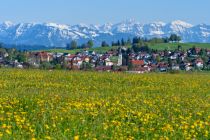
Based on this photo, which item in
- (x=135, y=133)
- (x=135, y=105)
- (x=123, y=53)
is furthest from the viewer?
(x=123, y=53)

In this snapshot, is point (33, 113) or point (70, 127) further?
point (33, 113)

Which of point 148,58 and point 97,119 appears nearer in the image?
point 97,119

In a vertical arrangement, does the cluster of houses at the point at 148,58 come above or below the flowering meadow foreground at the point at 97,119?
below

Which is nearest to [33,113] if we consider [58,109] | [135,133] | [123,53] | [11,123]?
[58,109]

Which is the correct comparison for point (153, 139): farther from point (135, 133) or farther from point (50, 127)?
point (50, 127)

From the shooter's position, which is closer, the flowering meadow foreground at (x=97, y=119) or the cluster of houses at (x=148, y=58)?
the flowering meadow foreground at (x=97, y=119)

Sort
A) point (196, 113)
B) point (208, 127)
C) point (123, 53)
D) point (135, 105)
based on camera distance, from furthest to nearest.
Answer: point (123, 53)
point (135, 105)
point (196, 113)
point (208, 127)

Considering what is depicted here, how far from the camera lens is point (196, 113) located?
48.3 feet

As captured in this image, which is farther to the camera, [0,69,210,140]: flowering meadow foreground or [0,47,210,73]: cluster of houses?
[0,47,210,73]: cluster of houses

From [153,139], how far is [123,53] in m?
128

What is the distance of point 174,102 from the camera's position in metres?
17.8

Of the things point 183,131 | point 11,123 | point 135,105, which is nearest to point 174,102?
point 135,105

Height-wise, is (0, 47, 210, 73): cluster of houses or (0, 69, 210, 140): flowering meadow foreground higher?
(0, 69, 210, 140): flowering meadow foreground

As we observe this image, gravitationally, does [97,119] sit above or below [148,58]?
above
